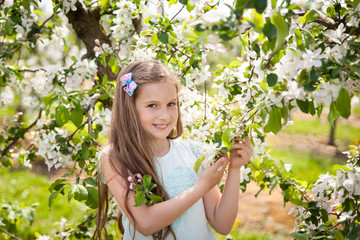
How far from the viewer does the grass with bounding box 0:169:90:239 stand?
12.3 feet

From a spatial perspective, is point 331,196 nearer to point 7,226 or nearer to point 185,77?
point 185,77

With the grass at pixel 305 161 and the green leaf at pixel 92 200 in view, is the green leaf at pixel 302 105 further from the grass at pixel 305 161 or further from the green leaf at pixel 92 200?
the grass at pixel 305 161

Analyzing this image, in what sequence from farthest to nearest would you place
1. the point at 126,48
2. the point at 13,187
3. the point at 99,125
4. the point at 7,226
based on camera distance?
1. the point at 13,187
2. the point at 7,226
3. the point at 126,48
4. the point at 99,125

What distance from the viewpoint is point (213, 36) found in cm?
85

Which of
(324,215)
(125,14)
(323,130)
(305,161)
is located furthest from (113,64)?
(323,130)

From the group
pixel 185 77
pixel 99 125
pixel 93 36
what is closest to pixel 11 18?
pixel 93 36

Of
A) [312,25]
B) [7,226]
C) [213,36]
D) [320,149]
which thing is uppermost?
[320,149]

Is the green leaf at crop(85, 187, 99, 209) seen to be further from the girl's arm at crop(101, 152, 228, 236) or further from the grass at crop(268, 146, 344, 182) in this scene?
the grass at crop(268, 146, 344, 182)

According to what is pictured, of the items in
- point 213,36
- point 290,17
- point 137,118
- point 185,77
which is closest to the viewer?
point 213,36

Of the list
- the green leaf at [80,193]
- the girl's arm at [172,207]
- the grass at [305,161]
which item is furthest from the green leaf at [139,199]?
the grass at [305,161]

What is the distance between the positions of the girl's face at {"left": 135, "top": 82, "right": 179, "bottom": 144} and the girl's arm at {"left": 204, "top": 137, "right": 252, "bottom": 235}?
32 cm

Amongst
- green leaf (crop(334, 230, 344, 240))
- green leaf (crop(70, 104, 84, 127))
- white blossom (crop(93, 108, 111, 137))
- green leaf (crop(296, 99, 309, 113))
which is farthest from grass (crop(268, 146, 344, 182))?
green leaf (crop(296, 99, 309, 113))

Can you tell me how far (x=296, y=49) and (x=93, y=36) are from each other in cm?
181

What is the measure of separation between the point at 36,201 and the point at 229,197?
10.9ft
